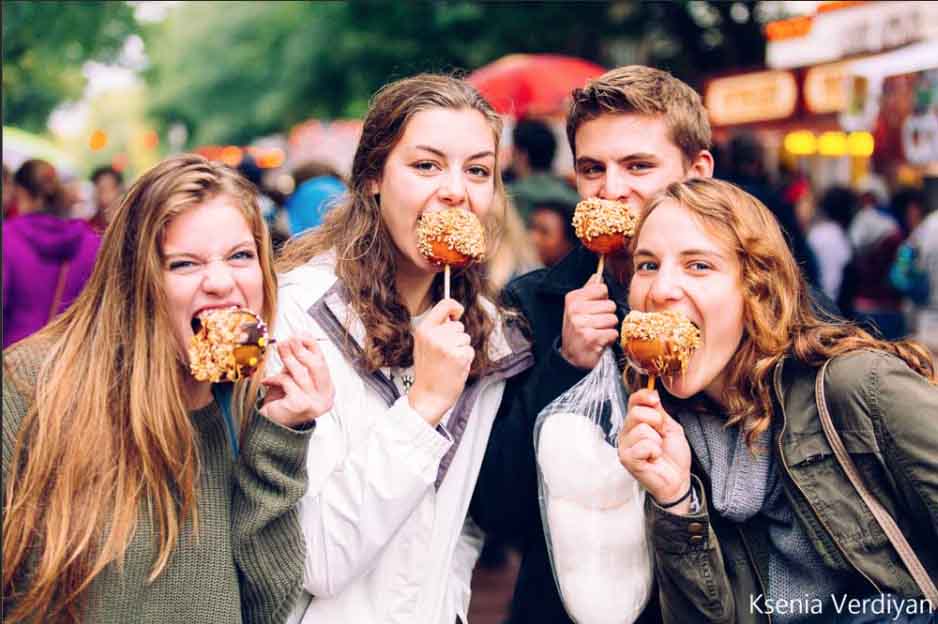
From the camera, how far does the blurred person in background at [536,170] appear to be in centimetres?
770

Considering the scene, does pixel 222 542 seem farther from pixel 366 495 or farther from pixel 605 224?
pixel 605 224

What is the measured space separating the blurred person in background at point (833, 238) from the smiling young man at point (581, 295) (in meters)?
6.80

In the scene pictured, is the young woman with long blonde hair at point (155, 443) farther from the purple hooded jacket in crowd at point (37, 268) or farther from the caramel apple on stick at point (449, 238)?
the purple hooded jacket in crowd at point (37, 268)

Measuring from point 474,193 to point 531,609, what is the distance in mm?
1243

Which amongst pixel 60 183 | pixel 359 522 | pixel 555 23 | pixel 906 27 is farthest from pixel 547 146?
pixel 555 23

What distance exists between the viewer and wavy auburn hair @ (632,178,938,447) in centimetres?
282

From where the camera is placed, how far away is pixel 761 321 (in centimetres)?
283

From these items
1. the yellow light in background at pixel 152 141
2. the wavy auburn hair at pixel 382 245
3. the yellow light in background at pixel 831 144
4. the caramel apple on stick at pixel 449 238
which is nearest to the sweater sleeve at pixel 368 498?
the wavy auburn hair at pixel 382 245

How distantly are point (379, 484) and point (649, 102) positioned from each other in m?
1.48

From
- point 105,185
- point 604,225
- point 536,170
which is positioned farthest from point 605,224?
point 105,185

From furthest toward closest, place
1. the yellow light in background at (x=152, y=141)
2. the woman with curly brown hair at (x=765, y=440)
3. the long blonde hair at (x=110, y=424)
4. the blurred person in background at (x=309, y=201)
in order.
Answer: the yellow light in background at (x=152, y=141), the blurred person in background at (x=309, y=201), the woman with curly brown hair at (x=765, y=440), the long blonde hair at (x=110, y=424)

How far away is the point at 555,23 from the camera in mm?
16891

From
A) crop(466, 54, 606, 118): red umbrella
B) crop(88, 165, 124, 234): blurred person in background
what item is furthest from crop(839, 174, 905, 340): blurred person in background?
crop(88, 165, 124, 234): blurred person in background

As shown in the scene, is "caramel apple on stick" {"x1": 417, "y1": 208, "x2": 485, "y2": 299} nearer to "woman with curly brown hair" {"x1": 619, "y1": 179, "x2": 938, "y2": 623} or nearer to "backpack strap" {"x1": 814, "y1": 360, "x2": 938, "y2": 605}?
"woman with curly brown hair" {"x1": 619, "y1": 179, "x2": 938, "y2": 623}
